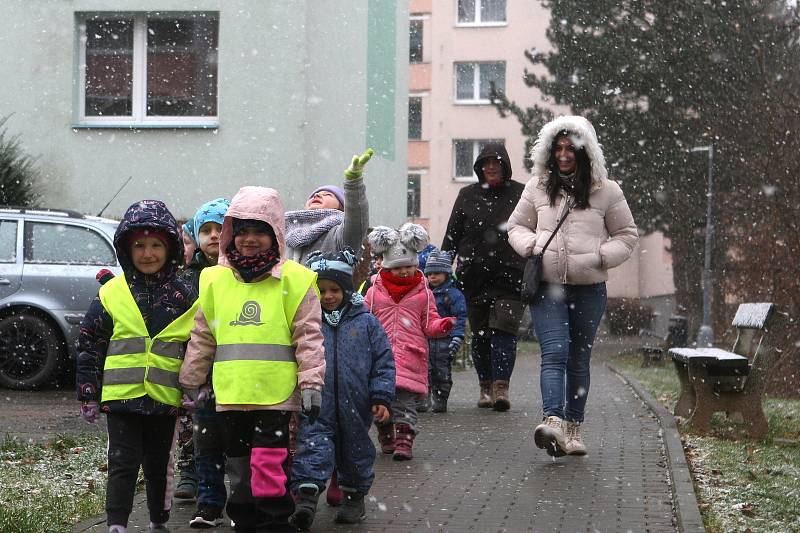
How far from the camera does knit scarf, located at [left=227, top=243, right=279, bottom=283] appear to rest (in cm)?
545

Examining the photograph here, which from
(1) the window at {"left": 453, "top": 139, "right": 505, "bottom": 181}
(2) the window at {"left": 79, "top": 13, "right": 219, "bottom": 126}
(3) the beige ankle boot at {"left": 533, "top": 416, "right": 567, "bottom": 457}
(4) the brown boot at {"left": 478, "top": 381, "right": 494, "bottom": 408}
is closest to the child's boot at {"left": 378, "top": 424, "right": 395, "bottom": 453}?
(3) the beige ankle boot at {"left": 533, "top": 416, "right": 567, "bottom": 457}

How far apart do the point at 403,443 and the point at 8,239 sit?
251 inches

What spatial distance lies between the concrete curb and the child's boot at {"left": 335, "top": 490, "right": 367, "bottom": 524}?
143 cm

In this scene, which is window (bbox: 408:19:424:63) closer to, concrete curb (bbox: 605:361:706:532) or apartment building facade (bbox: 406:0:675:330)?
apartment building facade (bbox: 406:0:675:330)

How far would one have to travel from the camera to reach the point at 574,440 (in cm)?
829

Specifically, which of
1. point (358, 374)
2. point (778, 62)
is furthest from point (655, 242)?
point (358, 374)

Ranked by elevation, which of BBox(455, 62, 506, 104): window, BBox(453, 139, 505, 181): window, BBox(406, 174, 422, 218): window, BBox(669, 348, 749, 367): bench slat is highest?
BBox(455, 62, 506, 104): window

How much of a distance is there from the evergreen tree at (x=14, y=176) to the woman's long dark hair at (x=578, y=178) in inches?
408

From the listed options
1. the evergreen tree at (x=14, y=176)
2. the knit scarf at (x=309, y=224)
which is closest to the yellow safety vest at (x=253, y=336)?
the knit scarf at (x=309, y=224)

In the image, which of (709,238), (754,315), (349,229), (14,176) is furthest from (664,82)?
(349,229)

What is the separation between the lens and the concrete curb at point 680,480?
5984mm

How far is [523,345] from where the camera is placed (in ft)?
121

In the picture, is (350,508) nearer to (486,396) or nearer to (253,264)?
(253,264)

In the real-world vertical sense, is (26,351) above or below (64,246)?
below
